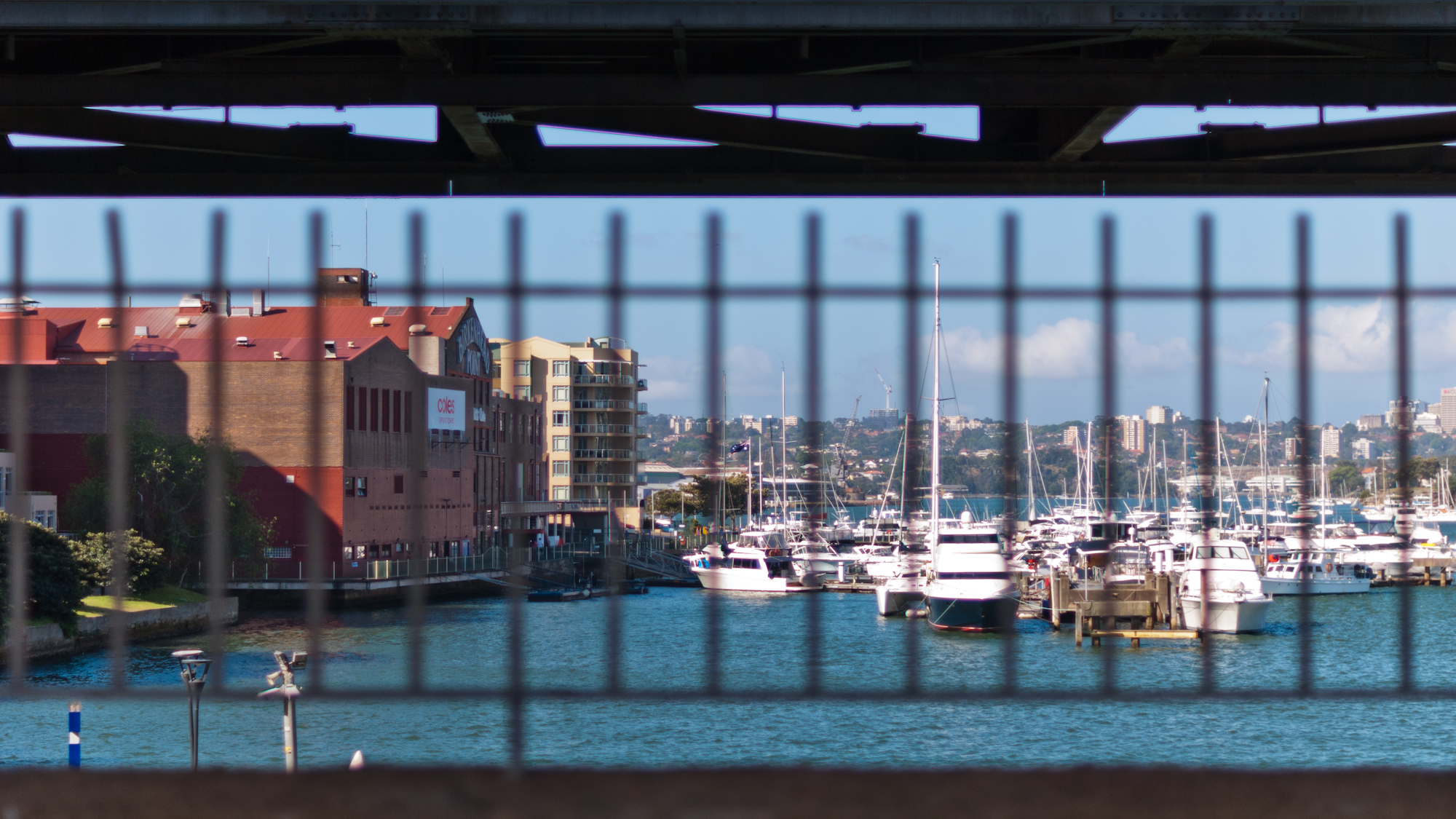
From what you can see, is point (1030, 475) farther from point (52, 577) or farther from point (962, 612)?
point (52, 577)

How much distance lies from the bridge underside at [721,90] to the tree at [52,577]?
36203 millimetres

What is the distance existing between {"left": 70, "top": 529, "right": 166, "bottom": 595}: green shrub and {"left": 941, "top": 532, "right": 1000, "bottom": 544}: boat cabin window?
27880mm

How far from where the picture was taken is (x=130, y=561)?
1751 inches

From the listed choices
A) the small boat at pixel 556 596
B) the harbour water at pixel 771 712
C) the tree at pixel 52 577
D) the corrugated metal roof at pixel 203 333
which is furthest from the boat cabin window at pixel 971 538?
the tree at pixel 52 577

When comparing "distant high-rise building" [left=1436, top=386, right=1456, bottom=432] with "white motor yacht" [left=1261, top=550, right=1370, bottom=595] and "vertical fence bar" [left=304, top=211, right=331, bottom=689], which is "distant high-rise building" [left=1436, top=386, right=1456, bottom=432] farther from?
"vertical fence bar" [left=304, top=211, right=331, bottom=689]

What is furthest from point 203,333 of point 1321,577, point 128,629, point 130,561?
point 1321,577

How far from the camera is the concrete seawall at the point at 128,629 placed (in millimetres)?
39375

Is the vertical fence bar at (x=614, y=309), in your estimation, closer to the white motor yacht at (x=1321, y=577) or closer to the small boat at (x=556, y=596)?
the white motor yacht at (x=1321, y=577)

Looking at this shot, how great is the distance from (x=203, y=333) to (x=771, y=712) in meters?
25.7

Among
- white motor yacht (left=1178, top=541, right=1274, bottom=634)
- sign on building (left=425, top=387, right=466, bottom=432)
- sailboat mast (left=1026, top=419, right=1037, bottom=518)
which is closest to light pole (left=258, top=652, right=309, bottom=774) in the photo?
sailboat mast (left=1026, top=419, right=1037, bottom=518)

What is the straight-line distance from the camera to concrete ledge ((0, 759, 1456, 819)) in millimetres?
3707

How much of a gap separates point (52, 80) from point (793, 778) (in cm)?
431

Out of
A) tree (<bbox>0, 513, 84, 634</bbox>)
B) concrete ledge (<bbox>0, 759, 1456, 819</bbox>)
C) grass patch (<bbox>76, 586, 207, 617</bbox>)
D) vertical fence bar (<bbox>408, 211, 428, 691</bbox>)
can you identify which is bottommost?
grass patch (<bbox>76, 586, 207, 617</bbox>)

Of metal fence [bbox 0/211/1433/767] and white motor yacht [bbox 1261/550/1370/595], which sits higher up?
metal fence [bbox 0/211/1433/767]
